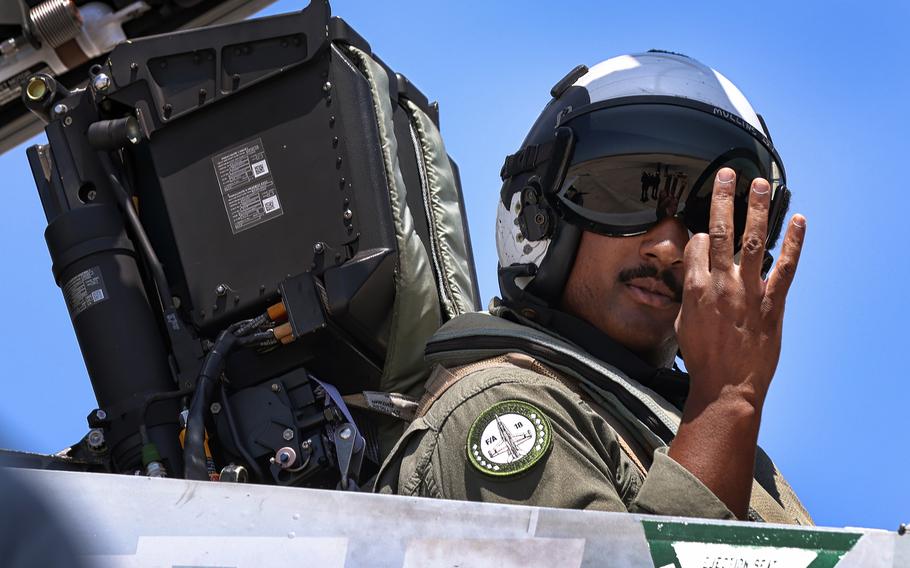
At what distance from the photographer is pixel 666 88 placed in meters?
2.82

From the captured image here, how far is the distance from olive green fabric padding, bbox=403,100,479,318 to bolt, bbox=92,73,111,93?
0.71m

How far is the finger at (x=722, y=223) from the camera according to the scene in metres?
2.27

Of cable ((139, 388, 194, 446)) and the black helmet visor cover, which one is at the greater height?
A: the black helmet visor cover

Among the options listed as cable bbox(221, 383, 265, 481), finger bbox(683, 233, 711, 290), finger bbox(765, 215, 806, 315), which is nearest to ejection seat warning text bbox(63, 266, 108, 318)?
cable bbox(221, 383, 265, 481)

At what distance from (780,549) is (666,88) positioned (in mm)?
1438

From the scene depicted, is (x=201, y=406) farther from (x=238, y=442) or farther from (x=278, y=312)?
(x=278, y=312)

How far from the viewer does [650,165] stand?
2.71 meters

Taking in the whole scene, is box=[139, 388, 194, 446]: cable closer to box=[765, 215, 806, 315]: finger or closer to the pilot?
the pilot

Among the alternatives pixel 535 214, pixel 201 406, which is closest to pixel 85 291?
pixel 201 406

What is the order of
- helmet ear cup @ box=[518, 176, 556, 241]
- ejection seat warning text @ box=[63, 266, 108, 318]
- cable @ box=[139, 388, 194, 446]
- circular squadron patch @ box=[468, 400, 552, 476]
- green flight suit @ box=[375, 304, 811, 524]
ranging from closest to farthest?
green flight suit @ box=[375, 304, 811, 524] < circular squadron patch @ box=[468, 400, 552, 476] < helmet ear cup @ box=[518, 176, 556, 241] < cable @ box=[139, 388, 194, 446] < ejection seat warning text @ box=[63, 266, 108, 318]

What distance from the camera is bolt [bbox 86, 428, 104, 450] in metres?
2.96

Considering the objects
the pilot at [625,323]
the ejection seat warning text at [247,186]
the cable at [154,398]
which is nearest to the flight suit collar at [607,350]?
the pilot at [625,323]

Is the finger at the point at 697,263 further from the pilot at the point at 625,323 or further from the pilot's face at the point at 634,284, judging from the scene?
the pilot's face at the point at 634,284

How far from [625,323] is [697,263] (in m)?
0.47
